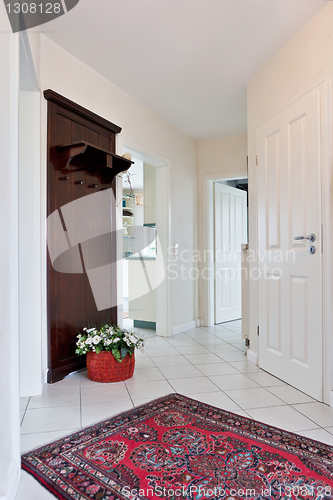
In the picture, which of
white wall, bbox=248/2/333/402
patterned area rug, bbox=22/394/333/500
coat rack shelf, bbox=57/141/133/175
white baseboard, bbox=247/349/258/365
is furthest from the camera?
white baseboard, bbox=247/349/258/365

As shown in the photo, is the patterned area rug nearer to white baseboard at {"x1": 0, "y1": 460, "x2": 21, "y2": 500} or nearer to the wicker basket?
white baseboard at {"x1": 0, "y1": 460, "x2": 21, "y2": 500}

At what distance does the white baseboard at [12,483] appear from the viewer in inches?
45.4

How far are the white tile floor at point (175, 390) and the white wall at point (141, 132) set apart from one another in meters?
0.45

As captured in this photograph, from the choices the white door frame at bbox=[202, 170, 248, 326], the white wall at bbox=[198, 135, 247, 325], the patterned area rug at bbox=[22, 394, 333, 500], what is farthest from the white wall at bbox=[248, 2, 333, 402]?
the white door frame at bbox=[202, 170, 248, 326]

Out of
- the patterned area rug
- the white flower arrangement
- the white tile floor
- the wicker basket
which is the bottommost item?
the white tile floor

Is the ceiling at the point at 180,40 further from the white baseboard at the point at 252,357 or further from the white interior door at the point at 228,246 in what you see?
the white baseboard at the point at 252,357

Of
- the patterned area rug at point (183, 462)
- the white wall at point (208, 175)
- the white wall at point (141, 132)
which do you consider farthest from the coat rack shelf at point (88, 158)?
the white wall at point (208, 175)

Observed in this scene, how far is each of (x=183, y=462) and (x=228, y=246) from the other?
3921 millimetres

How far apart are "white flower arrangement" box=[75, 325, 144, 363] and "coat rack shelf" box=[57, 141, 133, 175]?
4.18 ft

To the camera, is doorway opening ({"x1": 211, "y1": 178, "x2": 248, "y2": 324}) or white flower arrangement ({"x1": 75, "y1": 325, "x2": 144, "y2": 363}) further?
doorway opening ({"x1": 211, "y1": 178, "x2": 248, "y2": 324})

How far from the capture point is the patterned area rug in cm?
135

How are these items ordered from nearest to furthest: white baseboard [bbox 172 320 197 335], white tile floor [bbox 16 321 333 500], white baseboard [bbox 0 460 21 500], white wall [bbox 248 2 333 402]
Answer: white baseboard [bbox 0 460 21 500]
white tile floor [bbox 16 321 333 500]
white wall [bbox 248 2 333 402]
white baseboard [bbox 172 320 197 335]

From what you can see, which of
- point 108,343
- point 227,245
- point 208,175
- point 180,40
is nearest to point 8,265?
point 108,343

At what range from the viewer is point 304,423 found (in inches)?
76.5
